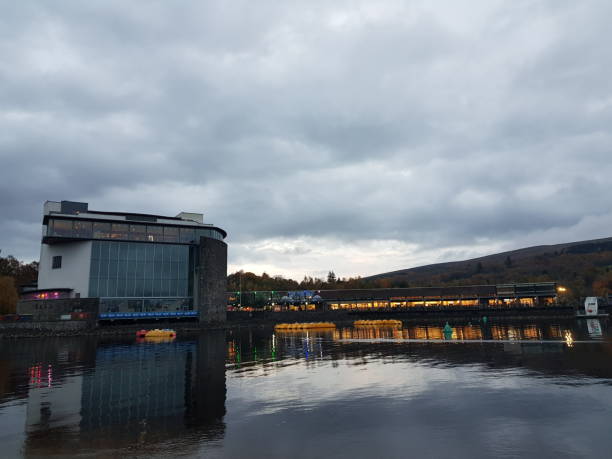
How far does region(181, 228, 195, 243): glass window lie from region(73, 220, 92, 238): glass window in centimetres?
2138

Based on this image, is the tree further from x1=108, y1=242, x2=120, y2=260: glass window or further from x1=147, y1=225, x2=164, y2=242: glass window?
x1=147, y1=225, x2=164, y2=242: glass window

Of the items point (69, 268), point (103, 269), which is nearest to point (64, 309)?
point (69, 268)

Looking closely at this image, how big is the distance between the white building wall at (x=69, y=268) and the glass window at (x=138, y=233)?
9605 mm

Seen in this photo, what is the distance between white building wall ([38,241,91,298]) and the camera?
320ft

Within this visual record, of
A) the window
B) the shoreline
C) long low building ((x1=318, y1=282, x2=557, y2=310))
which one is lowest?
the shoreline

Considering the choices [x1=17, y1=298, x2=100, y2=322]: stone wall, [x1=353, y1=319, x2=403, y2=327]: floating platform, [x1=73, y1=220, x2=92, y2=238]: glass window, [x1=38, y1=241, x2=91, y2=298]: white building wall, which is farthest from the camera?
[x1=353, y1=319, x2=403, y2=327]: floating platform

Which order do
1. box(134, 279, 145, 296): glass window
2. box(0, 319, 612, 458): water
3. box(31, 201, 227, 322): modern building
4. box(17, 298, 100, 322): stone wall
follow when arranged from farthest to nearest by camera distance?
box(134, 279, 145, 296): glass window, box(31, 201, 227, 322): modern building, box(17, 298, 100, 322): stone wall, box(0, 319, 612, 458): water

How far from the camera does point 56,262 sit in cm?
10206

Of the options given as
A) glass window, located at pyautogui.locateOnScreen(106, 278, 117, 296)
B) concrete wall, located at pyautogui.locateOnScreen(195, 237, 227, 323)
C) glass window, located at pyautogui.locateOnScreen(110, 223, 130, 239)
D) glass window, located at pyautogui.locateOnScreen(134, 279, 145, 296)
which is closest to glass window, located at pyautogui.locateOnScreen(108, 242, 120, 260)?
glass window, located at pyautogui.locateOnScreen(110, 223, 130, 239)

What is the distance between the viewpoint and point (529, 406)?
21.6 meters

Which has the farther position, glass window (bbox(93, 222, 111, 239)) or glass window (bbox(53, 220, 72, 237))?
glass window (bbox(93, 222, 111, 239))

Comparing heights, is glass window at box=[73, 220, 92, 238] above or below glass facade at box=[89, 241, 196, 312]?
above

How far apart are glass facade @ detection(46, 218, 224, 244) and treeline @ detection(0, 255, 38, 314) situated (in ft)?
75.1

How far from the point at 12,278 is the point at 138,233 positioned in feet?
133
